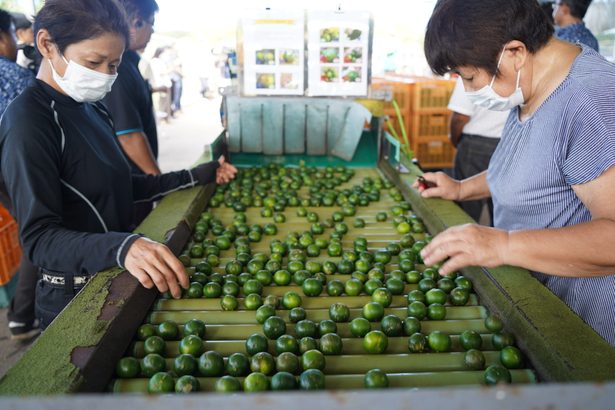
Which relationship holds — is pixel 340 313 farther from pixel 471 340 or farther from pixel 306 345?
pixel 471 340

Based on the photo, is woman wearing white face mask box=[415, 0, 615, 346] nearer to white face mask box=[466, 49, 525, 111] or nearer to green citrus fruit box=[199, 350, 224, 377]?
white face mask box=[466, 49, 525, 111]

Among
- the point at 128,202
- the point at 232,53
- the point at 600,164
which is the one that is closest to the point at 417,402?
the point at 600,164

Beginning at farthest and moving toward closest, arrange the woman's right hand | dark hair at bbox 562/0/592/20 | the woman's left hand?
dark hair at bbox 562/0/592/20, the woman's right hand, the woman's left hand

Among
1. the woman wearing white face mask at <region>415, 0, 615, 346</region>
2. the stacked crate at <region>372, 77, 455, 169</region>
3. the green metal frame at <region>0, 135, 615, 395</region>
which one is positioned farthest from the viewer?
the stacked crate at <region>372, 77, 455, 169</region>

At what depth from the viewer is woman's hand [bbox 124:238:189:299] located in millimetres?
2152

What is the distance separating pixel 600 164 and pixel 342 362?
1210mm

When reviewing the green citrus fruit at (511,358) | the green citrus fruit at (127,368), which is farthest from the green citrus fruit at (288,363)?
the green citrus fruit at (511,358)

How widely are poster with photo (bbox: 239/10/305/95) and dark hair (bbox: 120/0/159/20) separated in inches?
45.9

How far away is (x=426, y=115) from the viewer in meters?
8.87

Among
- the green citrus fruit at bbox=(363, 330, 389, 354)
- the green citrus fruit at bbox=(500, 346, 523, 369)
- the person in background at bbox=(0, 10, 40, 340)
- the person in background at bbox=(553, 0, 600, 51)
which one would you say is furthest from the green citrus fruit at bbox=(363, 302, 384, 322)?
the person in background at bbox=(553, 0, 600, 51)

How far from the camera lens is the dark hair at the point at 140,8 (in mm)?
4047

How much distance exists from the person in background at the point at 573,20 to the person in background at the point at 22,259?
204 inches

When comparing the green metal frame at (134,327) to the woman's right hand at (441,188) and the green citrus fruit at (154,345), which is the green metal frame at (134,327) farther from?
the woman's right hand at (441,188)

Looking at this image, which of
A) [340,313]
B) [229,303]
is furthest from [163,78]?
[340,313]
